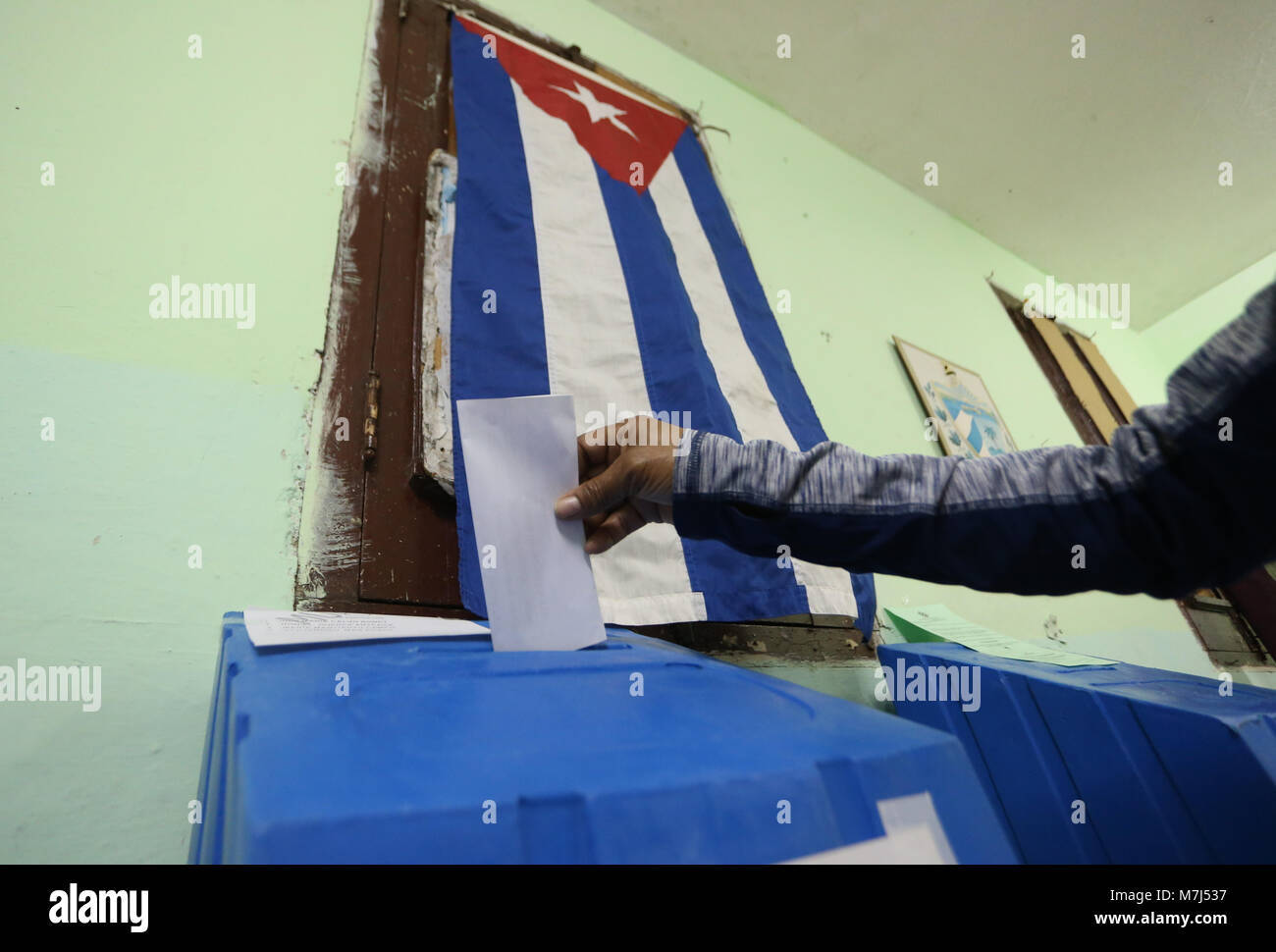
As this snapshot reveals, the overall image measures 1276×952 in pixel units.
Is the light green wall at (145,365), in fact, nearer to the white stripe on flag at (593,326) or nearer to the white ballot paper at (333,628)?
the white ballot paper at (333,628)

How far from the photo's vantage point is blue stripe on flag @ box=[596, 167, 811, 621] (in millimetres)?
834

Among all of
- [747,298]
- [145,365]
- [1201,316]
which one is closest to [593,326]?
[747,298]

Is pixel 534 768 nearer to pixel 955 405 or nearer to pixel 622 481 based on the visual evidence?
pixel 622 481

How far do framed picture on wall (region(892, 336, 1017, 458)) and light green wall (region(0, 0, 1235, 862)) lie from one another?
0.66 metres

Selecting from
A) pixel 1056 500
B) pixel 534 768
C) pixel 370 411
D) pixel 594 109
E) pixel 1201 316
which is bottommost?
pixel 534 768

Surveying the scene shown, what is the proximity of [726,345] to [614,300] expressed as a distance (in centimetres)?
24

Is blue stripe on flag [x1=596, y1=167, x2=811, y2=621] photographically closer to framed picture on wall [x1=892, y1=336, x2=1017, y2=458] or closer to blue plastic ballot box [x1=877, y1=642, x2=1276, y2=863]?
blue plastic ballot box [x1=877, y1=642, x2=1276, y2=863]

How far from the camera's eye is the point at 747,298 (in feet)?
4.07

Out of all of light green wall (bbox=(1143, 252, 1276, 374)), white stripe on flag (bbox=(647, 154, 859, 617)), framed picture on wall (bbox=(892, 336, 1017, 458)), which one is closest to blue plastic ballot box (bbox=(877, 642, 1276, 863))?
white stripe on flag (bbox=(647, 154, 859, 617))

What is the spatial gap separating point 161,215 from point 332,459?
1.22ft

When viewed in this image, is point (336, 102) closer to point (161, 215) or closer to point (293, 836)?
point (161, 215)

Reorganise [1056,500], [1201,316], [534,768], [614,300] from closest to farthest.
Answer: [534,768]
[1056,500]
[614,300]
[1201,316]

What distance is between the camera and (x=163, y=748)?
515 mm

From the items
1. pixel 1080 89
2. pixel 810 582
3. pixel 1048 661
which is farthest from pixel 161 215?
pixel 1080 89
